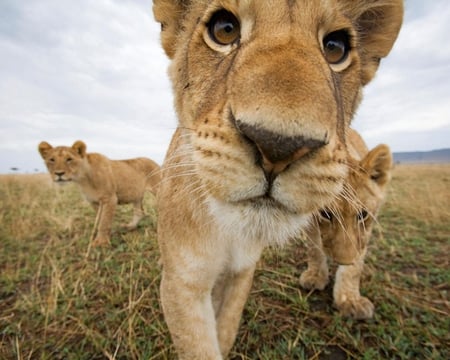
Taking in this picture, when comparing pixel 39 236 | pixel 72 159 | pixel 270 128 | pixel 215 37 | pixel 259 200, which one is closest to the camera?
pixel 270 128

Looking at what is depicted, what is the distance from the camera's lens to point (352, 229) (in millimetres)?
1965

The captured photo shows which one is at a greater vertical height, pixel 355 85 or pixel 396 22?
pixel 396 22

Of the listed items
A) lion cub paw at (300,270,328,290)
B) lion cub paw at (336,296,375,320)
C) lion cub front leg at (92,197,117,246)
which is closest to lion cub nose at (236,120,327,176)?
lion cub paw at (336,296,375,320)

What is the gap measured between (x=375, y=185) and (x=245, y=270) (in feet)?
3.71

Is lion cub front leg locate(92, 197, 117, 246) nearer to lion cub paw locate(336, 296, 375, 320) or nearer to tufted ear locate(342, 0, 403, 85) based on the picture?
lion cub paw locate(336, 296, 375, 320)

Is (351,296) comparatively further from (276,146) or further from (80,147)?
(80,147)

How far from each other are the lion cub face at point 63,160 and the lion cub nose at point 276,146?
551 cm

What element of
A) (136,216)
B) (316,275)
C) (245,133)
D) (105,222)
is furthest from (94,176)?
(245,133)

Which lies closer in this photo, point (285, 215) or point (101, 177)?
point (285, 215)

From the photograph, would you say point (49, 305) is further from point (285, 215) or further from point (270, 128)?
point (270, 128)

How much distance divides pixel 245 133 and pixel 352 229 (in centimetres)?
142

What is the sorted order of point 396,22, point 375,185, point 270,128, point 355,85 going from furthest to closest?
1. point 375,185
2. point 396,22
3. point 355,85
4. point 270,128

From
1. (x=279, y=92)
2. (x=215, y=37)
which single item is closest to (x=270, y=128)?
(x=279, y=92)

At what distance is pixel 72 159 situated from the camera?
5.68m
